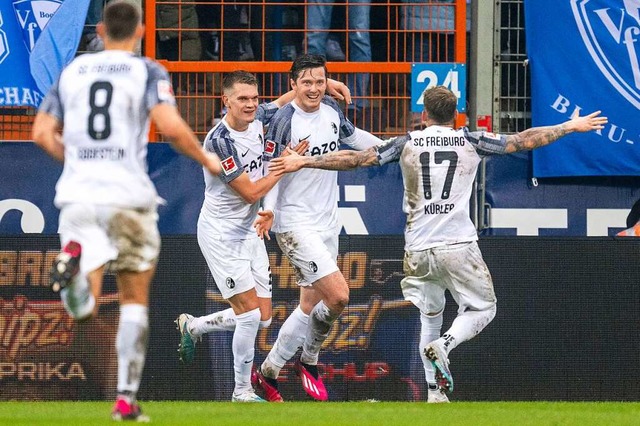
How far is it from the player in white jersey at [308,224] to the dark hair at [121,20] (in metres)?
3.62

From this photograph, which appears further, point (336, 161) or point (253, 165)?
point (253, 165)

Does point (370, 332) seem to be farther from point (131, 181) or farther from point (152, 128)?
point (131, 181)

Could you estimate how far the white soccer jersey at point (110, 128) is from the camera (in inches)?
299

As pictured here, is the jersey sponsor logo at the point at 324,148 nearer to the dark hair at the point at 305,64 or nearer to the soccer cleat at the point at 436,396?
the dark hair at the point at 305,64

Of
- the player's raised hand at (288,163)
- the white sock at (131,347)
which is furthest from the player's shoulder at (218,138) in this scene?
the white sock at (131,347)

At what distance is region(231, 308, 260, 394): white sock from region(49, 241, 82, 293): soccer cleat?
12.4 feet

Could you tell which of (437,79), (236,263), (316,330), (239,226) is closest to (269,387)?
(316,330)

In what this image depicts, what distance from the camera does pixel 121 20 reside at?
7.61 metres

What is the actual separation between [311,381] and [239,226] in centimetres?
136

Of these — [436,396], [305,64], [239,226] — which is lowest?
[436,396]

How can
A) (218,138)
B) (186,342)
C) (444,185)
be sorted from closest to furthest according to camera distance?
(444,185), (218,138), (186,342)

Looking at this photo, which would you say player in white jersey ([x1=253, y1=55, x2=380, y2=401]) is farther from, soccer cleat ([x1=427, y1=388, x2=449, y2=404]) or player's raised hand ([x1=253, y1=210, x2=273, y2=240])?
soccer cleat ([x1=427, y1=388, x2=449, y2=404])

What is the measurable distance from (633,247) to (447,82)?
7.42 ft

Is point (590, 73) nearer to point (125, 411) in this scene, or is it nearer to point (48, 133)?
point (48, 133)
